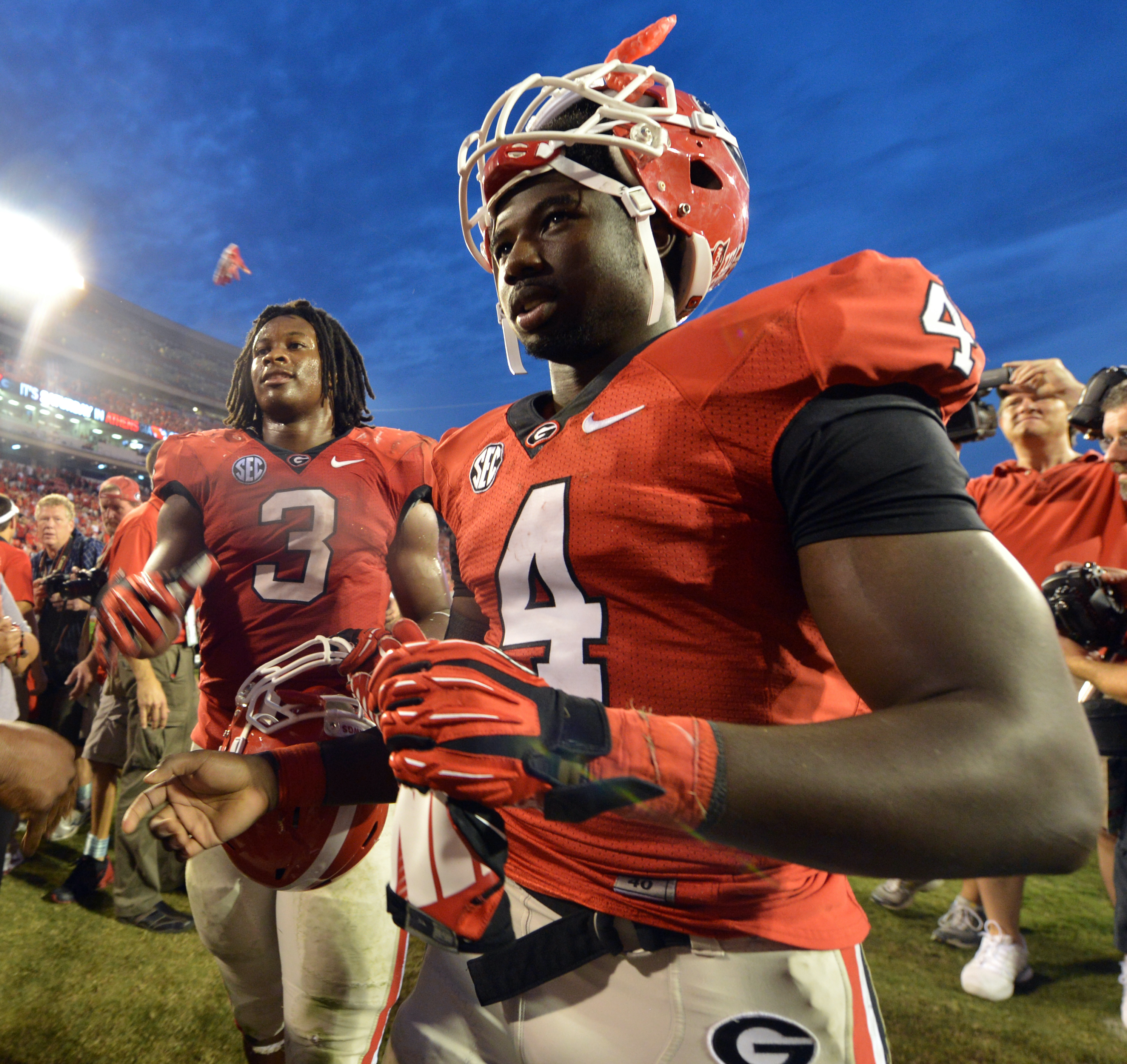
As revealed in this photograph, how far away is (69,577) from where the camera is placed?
4488mm

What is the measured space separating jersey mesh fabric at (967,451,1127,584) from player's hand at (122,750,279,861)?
320cm

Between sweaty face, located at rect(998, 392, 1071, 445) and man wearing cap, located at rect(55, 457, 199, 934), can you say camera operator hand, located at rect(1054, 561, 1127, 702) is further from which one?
man wearing cap, located at rect(55, 457, 199, 934)

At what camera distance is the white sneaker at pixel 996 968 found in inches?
116

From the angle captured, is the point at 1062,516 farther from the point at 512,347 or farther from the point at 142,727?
the point at 142,727

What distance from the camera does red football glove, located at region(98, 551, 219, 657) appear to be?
2.11m

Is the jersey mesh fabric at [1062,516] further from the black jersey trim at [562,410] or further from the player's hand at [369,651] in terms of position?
the player's hand at [369,651]

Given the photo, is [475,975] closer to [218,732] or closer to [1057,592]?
[218,732]

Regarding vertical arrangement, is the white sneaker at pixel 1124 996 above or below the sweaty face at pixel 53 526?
below

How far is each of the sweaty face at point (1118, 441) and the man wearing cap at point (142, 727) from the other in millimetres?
4188

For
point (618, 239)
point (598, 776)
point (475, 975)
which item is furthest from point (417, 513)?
point (598, 776)

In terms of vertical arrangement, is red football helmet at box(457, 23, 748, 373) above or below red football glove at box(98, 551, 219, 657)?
above

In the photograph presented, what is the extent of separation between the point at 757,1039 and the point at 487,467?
1071mm

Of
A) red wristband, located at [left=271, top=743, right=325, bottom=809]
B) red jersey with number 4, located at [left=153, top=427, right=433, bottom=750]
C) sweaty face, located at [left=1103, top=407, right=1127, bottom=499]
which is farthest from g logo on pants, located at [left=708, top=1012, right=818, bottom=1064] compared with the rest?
sweaty face, located at [left=1103, top=407, right=1127, bottom=499]

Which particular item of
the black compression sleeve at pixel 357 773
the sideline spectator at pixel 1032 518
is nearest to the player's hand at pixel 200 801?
the black compression sleeve at pixel 357 773
